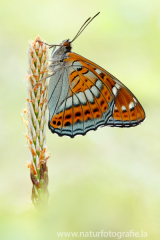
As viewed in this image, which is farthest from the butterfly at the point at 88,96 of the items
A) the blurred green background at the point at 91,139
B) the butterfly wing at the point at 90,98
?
the blurred green background at the point at 91,139

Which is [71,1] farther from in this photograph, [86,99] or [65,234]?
[65,234]

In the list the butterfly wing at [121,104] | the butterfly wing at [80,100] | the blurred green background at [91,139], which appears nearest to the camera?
the blurred green background at [91,139]

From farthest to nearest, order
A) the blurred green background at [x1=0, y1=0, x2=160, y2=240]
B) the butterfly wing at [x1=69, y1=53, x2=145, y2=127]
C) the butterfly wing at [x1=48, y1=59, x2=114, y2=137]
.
A: 1. the butterfly wing at [x1=69, y1=53, x2=145, y2=127]
2. the butterfly wing at [x1=48, y1=59, x2=114, y2=137]
3. the blurred green background at [x1=0, y1=0, x2=160, y2=240]

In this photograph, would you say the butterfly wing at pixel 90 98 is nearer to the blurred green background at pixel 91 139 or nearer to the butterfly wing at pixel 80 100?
the butterfly wing at pixel 80 100

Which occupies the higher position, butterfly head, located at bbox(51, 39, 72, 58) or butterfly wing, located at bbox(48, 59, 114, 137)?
butterfly head, located at bbox(51, 39, 72, 58)

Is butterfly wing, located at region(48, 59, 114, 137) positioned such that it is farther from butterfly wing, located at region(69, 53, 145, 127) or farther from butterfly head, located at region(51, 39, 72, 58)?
butterfly head, located at region(51, 39, 72, 58)

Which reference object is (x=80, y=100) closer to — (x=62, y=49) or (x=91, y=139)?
(x=62, y=49)

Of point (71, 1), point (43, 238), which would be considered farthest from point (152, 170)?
point (71, 1)

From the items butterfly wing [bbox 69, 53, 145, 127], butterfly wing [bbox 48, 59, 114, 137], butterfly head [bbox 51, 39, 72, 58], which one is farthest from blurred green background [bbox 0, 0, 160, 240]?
butterfly head [bbox 51, 39, 72, 58]

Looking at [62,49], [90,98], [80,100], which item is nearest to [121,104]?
[90,98]
